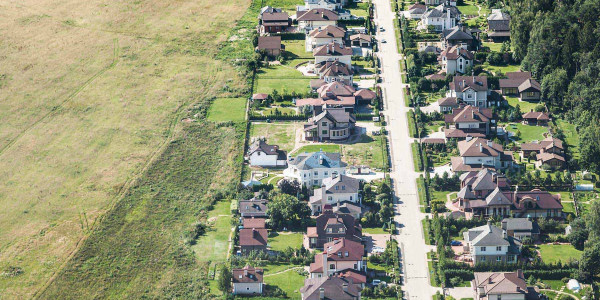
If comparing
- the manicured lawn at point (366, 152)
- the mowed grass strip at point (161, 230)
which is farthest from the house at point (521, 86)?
the mowed grass strip at point (161, 230)

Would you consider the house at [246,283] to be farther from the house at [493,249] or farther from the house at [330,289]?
the house at [493,249]

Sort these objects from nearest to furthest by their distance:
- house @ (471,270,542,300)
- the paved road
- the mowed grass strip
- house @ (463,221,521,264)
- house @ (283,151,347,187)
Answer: house @ (471,270,542,300) < the mowed grass strip < the paved road < house @ (463,221,521,264) < house @ (283,151,347,187)

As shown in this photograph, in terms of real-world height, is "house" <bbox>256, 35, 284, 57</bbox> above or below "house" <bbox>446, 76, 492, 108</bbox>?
above

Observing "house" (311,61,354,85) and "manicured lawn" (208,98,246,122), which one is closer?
"manicured lawn" (208,98,246,122)

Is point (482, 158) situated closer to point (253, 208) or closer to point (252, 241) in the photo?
point (253, 208)

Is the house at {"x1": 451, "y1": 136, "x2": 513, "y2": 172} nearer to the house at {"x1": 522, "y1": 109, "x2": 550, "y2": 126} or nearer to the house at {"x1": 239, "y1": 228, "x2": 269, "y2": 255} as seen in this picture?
the house at {"x1": 522, "y1": 109, "x2": 550, "y2": 126}

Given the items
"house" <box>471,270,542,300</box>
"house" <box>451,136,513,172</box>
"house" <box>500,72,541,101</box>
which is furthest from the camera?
"house" <box>500,72,541,101</box>

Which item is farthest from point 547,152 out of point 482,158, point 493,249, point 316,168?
point 316,168

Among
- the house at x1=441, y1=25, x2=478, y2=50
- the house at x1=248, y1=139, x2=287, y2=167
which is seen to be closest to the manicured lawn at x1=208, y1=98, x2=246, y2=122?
the house at x1=248, y1=139, x2=287, y2=167
